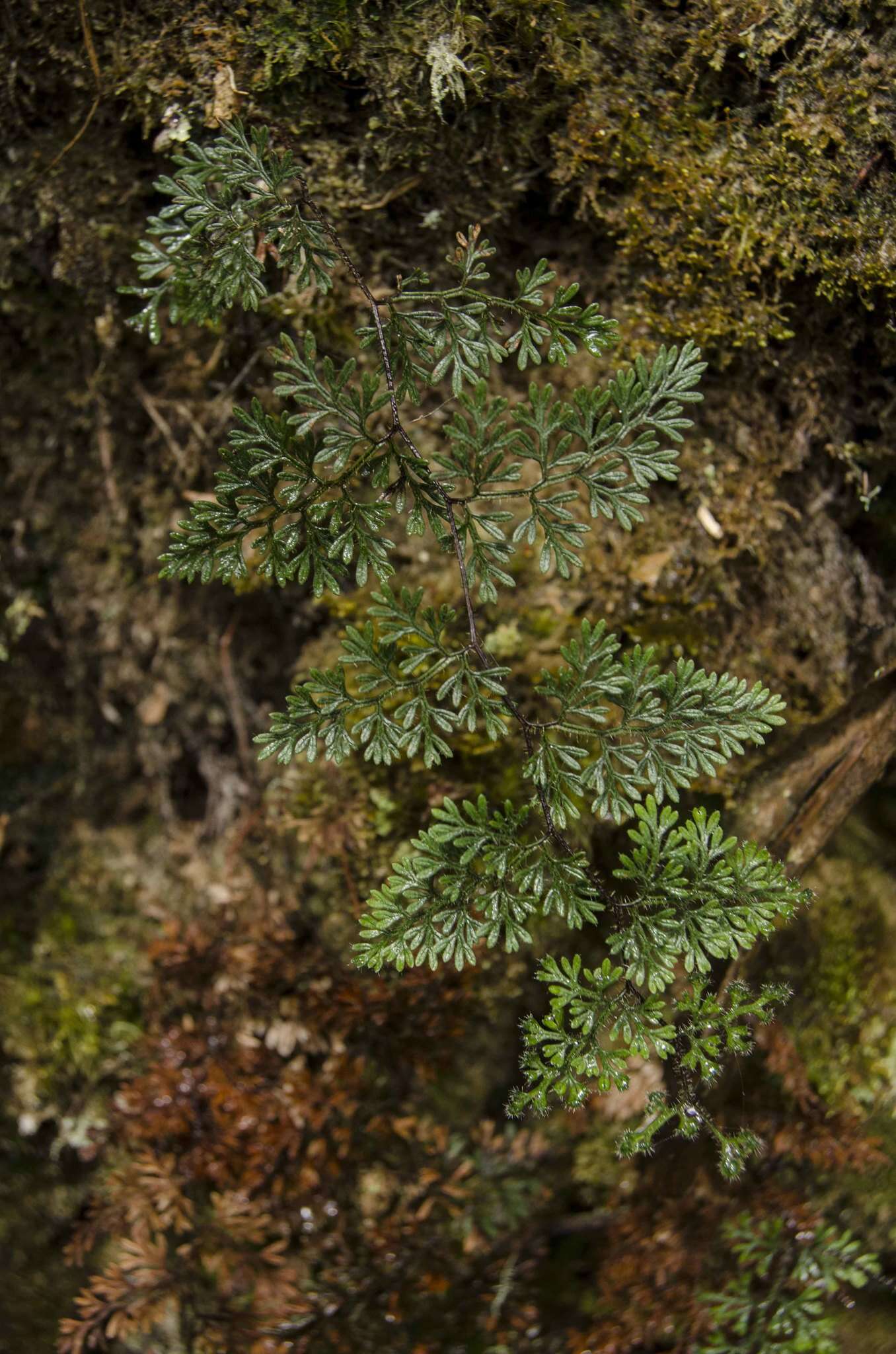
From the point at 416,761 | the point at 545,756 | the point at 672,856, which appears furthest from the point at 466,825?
the point at 416,761

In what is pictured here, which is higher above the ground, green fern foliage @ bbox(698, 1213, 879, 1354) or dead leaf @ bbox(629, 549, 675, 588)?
dead leaf @ bbox(629, 549, 675, 588)

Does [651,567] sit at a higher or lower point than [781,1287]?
higher

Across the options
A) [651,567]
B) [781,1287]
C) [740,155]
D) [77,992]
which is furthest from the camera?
[77,992]

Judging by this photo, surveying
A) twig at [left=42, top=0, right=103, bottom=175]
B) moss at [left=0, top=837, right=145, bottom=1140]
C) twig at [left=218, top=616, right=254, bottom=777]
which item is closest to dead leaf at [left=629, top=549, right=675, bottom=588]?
twig at [left=218, top=616, right=254, bottom=777]

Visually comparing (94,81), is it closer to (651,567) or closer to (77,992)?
(651,567)

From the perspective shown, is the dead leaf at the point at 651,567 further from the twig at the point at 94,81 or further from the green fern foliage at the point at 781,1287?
the green fern foliage at the point at 781,1287

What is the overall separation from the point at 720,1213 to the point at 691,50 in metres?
2.97

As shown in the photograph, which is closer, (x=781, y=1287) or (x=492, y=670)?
(x=492, y=670)

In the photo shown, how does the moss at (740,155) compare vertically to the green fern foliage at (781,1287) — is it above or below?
above

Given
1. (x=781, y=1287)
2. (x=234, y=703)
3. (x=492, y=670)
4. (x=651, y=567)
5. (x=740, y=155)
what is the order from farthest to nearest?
(x=234, y=703) → (x=781, y=1287) → (x=651, y=567) → (x=740, y=155) → (x=492, y=670)

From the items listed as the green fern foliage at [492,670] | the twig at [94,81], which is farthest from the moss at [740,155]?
the twig at [94,81]

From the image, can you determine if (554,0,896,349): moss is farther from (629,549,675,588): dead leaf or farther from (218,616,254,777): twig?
(218,616,254,777): twig

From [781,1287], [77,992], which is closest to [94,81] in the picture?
[77,992]

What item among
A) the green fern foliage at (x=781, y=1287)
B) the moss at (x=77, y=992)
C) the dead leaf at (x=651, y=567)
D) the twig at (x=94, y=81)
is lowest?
the green fern foliage at (x=781, y=1287)
